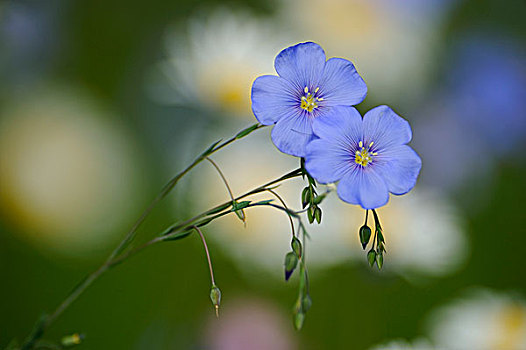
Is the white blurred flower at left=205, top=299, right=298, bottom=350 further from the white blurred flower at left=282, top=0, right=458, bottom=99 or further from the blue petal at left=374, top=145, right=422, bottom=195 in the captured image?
the blue petal at left=374, top=145, right=422, bottom=195

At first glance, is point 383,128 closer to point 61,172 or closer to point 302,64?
point 302,64

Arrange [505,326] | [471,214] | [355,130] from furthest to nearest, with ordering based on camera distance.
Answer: [471,214]
[505,326]
[355,130]

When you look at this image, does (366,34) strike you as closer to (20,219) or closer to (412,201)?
(412,201)

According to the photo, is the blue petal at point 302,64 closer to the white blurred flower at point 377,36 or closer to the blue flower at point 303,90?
the blue flower at point 303,90

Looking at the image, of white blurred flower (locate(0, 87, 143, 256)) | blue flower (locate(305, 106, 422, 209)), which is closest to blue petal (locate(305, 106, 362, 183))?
blue flower (locate(305, 106, 422, 209))

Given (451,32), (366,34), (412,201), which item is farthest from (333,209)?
(451,32)

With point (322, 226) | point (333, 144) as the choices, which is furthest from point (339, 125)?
point (322, 226)
